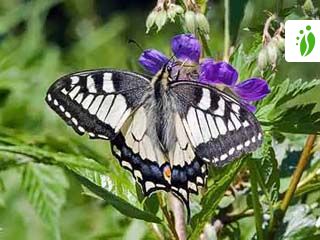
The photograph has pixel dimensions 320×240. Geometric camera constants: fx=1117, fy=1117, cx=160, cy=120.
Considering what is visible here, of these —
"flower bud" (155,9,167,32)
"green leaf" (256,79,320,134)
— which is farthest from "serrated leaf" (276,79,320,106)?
"flower bud" (155,9,167,32)

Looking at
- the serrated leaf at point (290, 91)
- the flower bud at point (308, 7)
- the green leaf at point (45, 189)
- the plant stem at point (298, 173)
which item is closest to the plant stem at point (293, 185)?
the plant stem at point (298, 173)

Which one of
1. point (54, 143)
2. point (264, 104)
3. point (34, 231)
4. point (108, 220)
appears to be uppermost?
point (264, 104)

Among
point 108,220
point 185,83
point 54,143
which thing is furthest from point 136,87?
point 108,220

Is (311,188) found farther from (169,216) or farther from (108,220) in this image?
(108,220)

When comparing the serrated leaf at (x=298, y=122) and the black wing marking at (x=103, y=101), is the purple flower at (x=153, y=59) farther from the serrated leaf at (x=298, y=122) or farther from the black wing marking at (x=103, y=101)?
the serrated leaf at (x=298, y=122)

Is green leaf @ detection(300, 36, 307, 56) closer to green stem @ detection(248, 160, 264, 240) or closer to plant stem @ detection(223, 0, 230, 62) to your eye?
plant stem @ detection(223, 0, 230, 62)

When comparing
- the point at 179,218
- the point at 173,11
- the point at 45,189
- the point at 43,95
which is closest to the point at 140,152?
the point at 179,218
